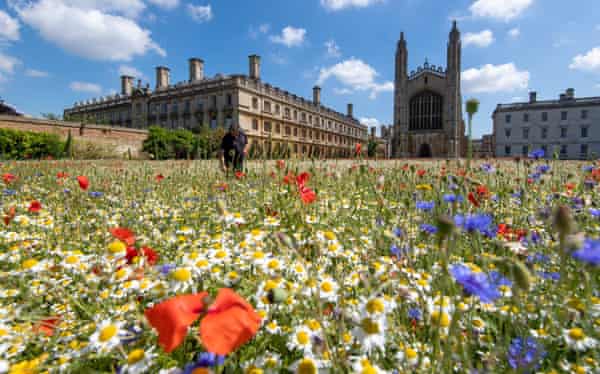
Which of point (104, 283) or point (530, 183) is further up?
point (530, 183)

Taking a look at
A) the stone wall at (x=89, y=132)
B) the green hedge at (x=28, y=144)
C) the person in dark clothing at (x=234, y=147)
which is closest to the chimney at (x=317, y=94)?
the stone wall at (x=89, y=132)

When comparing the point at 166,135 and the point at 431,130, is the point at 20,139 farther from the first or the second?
the point at 431,130

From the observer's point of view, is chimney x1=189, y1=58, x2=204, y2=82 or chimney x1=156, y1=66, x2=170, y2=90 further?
chimney x1=156, y1=66, x2=170, y2=90

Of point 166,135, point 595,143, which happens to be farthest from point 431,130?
point 166,135

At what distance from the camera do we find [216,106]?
36.8 meters

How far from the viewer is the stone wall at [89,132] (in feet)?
64.0

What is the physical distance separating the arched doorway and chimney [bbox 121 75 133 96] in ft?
155

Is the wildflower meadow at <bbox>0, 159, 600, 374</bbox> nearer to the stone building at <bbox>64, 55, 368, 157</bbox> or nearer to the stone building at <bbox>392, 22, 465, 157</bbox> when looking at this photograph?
the stone building at <bbox>64, 55, 368, 157</bbox>

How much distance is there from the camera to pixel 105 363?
3.02 feet

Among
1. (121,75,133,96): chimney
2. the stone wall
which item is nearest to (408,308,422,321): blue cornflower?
the stone wall

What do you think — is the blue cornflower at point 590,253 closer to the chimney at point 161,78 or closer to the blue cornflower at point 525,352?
the blue cornflower at point 525,352

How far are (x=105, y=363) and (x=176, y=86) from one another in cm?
4523

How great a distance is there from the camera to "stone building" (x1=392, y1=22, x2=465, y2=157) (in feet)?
128

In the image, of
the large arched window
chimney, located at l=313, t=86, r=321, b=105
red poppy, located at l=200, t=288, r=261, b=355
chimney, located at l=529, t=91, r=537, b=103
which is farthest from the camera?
chimney, located at l=313, t=86, r=321, b=105
